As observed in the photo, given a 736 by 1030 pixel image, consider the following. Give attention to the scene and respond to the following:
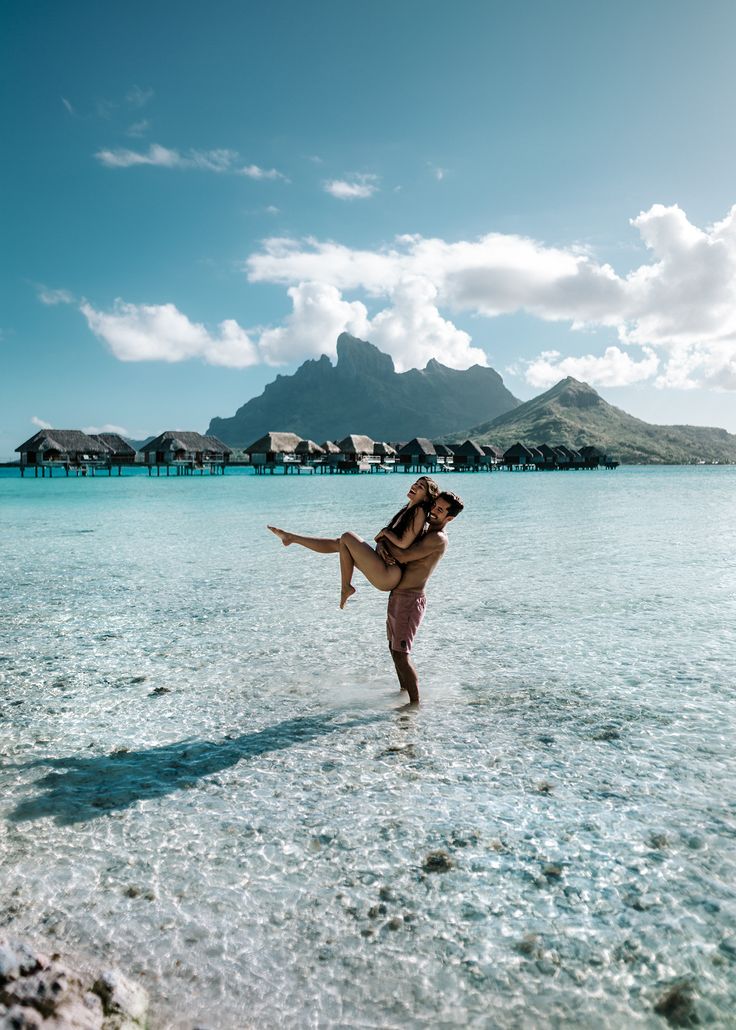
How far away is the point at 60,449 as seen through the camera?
221 ft

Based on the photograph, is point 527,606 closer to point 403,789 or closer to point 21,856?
point 403,789

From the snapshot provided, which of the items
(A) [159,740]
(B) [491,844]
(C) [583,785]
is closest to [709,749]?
(C) [583,785]

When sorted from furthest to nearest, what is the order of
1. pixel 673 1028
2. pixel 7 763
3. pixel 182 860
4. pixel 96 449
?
pixel 96 449
pixel 7 763
pixel 182 860
pixel 673 1028

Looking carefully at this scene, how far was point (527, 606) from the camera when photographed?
9.38 m

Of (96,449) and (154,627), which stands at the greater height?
(96,449)

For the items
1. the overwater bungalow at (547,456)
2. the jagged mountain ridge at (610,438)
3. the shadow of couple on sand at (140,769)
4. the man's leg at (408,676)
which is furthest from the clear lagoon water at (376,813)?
the jagged mountain ridge at (610,438)

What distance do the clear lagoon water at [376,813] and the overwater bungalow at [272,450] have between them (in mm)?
67605

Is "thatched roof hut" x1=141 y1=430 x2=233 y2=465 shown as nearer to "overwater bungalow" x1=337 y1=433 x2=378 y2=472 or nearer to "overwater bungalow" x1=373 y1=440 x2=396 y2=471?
"overwater bungalow" x1=337 y1=433 x2=378 y2=472

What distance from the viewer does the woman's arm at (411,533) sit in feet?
15.8

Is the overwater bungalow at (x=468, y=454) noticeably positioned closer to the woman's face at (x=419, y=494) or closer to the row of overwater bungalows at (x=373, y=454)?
the row of overwater bungalows at (x=373, y=454)

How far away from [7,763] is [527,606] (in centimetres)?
688

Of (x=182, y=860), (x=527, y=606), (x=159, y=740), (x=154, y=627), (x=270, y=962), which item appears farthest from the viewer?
(x=527, y=606)

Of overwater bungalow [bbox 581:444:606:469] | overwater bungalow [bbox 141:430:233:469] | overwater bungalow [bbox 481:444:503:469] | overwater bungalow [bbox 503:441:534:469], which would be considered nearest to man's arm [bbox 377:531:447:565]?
overwater bungalow [bbox 141:430:233:469]

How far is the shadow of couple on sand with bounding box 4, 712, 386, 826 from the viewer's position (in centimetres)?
380
